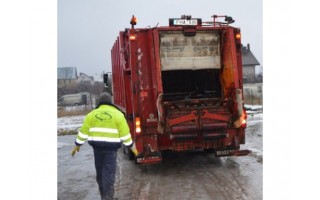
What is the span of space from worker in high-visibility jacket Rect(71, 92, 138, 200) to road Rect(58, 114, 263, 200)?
60 cm

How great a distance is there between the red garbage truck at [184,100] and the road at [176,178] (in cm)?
41

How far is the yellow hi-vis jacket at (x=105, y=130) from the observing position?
4.77 m

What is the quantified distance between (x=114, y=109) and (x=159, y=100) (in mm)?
1376

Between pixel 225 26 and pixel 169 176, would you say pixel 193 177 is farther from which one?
pixel 225 26

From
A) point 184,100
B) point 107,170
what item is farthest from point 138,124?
point 107,170

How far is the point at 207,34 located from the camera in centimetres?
684

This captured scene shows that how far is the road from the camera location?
210 inches

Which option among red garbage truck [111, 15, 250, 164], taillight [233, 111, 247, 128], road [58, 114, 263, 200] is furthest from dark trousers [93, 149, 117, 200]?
taillight [233, 111, 247, 128]

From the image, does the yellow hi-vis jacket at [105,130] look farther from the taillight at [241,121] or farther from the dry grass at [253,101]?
the dry grass at [253,101]

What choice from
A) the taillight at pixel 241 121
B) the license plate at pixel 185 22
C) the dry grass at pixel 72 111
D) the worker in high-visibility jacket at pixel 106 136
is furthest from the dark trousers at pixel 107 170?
the dry grass at pixel 72 111

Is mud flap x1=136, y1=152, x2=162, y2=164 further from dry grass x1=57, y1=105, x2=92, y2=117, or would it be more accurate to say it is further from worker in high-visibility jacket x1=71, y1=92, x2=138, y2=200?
dry grass x1=57, y1=105, x2=92, y2=117

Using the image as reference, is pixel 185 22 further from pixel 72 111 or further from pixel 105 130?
pixel 72 111
